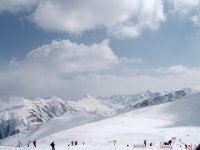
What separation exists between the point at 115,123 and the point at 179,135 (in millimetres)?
51311

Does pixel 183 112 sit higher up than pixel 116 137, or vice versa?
pixel 183 112

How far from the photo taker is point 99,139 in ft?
349

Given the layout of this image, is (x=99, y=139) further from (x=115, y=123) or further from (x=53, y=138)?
(x=115, y=123)

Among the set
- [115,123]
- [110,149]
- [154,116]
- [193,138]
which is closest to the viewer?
[110,149]

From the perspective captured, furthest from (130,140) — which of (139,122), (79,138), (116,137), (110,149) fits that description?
(139,122)

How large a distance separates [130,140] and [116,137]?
7840mm

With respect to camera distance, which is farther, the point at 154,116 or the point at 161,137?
the point at 154,116

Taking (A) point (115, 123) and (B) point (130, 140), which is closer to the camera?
(B) point (130, 140)

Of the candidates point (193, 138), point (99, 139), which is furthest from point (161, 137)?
point (99, 139)

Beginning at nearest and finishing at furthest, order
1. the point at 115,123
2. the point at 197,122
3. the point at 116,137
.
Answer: the point at 116,137, the point at 115,123, the point at 197,122

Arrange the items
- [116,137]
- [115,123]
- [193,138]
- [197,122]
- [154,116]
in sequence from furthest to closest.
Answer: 1. [154,116]
2. [197,122]
3. [115,123]
4. [116,137]
5. [193,138]

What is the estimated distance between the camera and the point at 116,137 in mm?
108938

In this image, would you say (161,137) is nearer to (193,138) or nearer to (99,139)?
(193,138)

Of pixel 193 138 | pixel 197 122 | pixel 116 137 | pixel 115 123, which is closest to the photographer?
pixel 193 138
